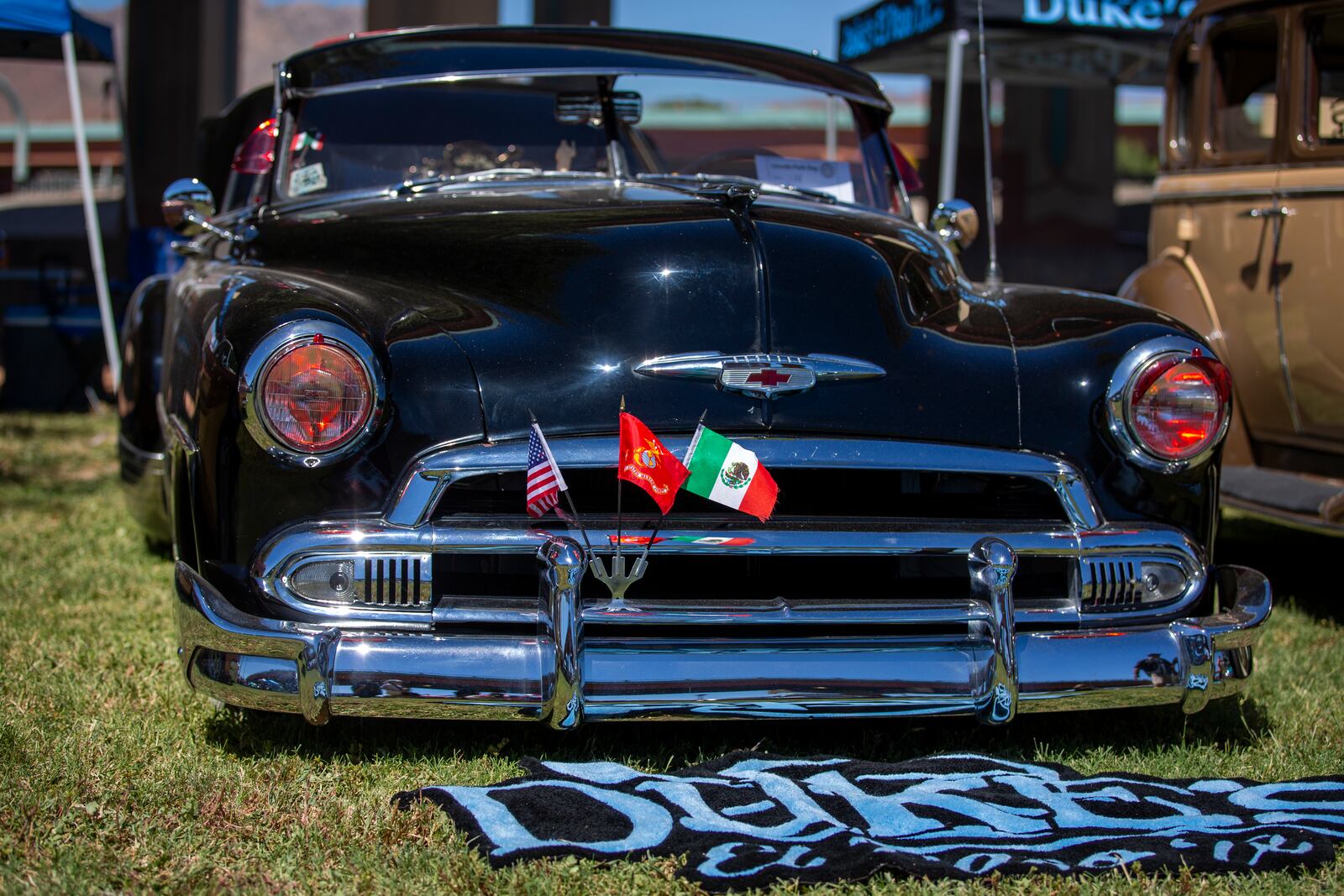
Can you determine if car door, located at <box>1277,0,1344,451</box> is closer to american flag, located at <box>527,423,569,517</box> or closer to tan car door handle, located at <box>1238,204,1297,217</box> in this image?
tan car door handle, located at <box>1238,204,1297,217</box>

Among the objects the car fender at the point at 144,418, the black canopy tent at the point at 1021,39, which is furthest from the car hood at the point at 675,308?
the black canopy tent at the point at 1021,39

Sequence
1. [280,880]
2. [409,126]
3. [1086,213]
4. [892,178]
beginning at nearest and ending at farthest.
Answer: [280,880], [409,126], [892,178], [1086,213]

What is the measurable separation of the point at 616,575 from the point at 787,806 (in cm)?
49

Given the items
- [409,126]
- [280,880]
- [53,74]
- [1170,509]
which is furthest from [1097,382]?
[53,74]

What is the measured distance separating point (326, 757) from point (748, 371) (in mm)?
1085

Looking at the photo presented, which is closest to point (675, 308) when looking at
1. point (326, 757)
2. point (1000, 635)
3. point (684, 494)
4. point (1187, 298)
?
point (684, 494)

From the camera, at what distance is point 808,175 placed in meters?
3.69

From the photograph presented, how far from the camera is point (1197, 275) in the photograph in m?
4.54

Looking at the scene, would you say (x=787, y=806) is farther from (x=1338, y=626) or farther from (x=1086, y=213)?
(x=1086, y=213)

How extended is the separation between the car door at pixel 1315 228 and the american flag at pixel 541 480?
8.93 ft

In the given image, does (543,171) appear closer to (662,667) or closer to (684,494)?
(684,494)

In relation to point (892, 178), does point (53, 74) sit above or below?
above

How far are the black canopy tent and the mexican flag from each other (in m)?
3.41

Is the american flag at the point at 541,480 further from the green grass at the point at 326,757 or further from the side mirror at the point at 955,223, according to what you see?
the side mirror at the point at 955,223
